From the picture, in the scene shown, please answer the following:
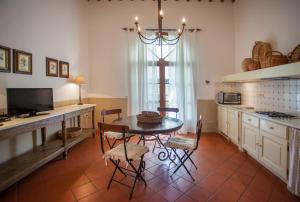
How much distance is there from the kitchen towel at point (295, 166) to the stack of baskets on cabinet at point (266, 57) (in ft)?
3.74

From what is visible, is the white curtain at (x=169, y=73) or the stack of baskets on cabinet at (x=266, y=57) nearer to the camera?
the stack of baskets on cabinet at (x=266, y=57)

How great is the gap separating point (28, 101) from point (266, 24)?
435cm

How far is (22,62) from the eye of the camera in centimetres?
257

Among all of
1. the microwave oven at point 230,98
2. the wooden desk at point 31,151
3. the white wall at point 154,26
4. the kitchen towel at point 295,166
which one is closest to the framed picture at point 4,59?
the wooden desk at point 31,151

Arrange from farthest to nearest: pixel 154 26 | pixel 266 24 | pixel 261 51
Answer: pixel 154 26 < pixel 266 24 < pixel 261 51

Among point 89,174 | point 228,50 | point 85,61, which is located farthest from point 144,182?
point 228,50

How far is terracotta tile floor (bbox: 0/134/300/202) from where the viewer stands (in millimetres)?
1887

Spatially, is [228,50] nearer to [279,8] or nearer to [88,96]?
[279,8]

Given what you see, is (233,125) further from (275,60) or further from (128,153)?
(128,153)

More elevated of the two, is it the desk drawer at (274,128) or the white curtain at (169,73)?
the white curtain at (169,73)

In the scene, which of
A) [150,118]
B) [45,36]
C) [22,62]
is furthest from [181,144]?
[45,36]

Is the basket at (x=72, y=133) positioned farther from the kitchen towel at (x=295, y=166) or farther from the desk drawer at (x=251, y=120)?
the kitchen towel at (x=295, y=166)

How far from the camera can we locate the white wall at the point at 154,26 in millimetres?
4449

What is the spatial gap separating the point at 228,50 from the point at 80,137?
4223 millimetres
